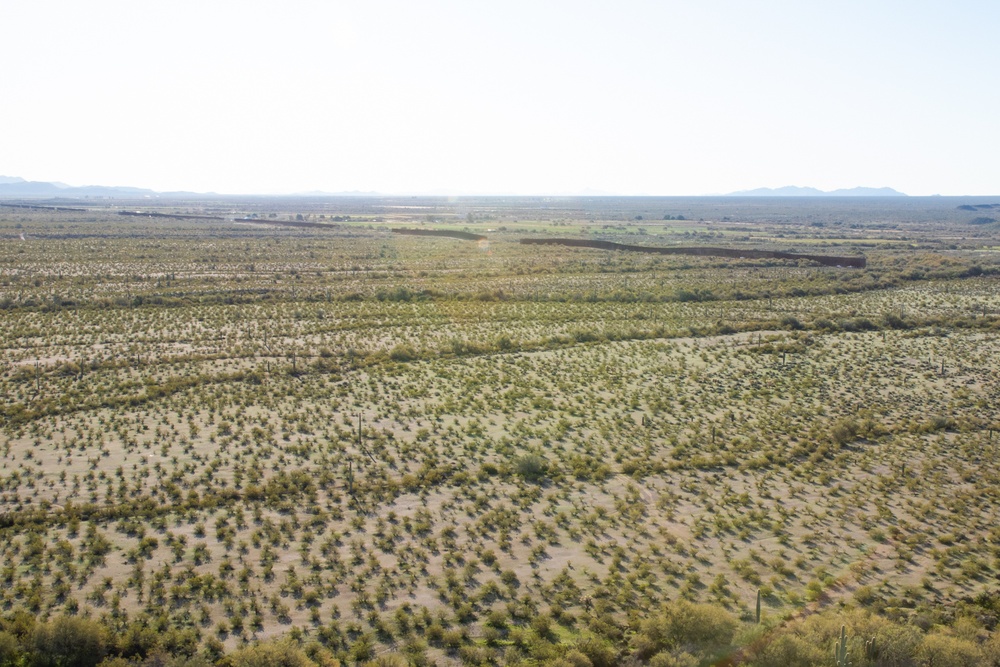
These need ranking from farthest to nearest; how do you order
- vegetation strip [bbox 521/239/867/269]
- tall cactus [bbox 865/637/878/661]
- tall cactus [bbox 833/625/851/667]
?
vegetation strip [bbox 521/239/867/269] < tall cactus [bbox 865/637/878/661] < tall cactus [bbox 833/625/851/667]

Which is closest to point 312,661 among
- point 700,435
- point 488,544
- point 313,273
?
point 488,544

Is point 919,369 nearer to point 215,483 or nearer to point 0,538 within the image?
point 215,483

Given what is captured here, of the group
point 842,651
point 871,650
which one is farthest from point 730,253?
point 842,651

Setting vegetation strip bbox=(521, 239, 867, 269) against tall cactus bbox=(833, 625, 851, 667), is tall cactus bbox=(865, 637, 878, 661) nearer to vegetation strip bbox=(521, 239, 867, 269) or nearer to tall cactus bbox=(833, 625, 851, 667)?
tall cactus bbox=(833, 625, 851, 667)

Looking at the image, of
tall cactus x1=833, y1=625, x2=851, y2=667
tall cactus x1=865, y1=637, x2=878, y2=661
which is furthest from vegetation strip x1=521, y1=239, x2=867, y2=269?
tall cactus x1=833, y1=625, x2=851, y2=667

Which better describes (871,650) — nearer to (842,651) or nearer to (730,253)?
(842,651)

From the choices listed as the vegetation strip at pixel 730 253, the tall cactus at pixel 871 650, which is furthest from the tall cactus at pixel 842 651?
the vegetation strip at pixel 730 253

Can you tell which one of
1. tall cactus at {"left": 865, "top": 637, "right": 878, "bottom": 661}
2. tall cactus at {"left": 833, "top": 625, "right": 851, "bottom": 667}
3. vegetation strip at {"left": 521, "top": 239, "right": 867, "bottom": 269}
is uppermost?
vegetation strip at {"left": 521, "top": 239, "right": 867, "bottom": 269}

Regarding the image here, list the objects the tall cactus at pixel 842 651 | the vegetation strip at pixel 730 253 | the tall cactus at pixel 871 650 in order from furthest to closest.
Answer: the vegetation strip at pixel 730 253
the tall cactus at pixel 871 650
the tall cactus at pixel 842 651

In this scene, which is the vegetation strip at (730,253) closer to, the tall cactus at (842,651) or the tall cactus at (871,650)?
Result: the tall cactus at (871,650)
